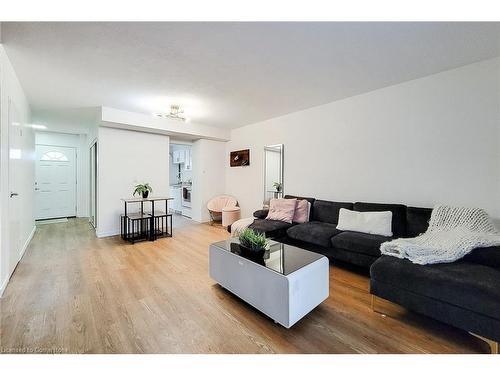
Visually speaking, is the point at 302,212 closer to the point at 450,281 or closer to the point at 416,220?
the point at 416,220

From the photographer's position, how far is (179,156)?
24.5 feet

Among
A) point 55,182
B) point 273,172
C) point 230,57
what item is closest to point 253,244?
point 230,57

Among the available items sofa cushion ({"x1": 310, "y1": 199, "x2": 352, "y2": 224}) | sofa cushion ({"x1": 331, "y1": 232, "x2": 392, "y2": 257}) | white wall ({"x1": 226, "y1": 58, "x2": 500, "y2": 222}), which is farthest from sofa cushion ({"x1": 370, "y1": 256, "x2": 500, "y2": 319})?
sofa cushion ({"x1": 310, "y1": 199, "x2": 352, "y2": 224})

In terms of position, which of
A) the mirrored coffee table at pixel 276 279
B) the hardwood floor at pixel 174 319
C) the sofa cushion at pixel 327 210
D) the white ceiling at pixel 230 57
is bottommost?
the hardwood floor at pixel 174 319

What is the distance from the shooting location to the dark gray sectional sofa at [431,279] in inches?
55.1

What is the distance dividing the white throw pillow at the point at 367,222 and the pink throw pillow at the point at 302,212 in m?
0.64

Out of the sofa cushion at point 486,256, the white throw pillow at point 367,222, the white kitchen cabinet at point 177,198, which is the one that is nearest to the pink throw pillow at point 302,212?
the white throw pillow at point 367,222

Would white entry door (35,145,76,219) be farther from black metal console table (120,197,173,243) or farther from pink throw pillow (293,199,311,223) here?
pink throw pillow (293,199,311,223)

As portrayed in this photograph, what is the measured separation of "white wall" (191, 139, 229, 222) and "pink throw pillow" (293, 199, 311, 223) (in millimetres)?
2721

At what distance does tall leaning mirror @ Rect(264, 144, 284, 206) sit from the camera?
4.43m

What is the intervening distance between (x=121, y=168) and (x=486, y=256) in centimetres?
525

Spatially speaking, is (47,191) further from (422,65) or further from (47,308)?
(422,65)

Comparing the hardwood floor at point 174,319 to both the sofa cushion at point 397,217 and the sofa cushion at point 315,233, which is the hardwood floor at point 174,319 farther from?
the sofa cushion at point 397,217
